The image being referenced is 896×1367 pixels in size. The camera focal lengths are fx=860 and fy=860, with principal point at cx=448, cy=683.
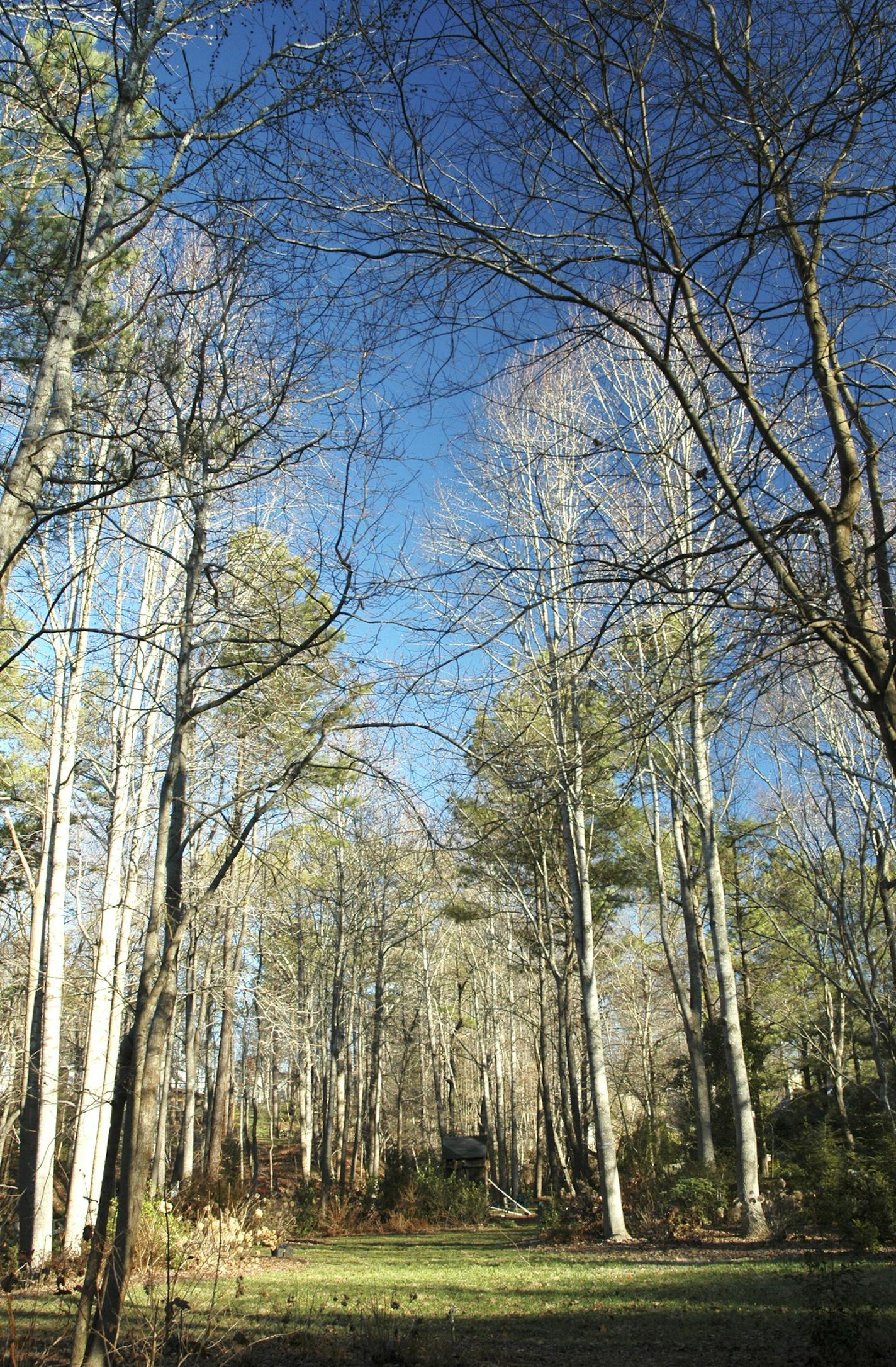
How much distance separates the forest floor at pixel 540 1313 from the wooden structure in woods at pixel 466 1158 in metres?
12.4

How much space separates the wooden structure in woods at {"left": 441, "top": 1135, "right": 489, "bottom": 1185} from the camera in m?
21.4

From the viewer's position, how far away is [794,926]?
21.8m

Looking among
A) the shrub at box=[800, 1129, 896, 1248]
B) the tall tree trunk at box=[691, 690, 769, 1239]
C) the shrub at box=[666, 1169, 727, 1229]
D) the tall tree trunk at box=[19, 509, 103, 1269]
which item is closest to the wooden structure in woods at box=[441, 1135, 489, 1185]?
the shrub at box=[666, 1169, 727, 1229]

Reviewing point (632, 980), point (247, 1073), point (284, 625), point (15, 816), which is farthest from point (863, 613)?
point (247, 1073)

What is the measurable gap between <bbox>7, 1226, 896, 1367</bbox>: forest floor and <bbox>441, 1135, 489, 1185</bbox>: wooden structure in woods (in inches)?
490

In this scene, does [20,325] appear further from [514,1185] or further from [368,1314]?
[514,1185]

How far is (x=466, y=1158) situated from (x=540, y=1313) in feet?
54.6

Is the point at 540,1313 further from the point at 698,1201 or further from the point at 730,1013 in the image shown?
the point at 698,1201

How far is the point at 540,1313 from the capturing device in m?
6.61

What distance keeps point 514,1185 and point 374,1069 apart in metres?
5.29

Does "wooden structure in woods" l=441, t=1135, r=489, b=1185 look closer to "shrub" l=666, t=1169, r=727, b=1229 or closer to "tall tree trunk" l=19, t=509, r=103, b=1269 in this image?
"shrub" l=666, t=1169, r=727, b=1229

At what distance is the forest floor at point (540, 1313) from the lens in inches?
187

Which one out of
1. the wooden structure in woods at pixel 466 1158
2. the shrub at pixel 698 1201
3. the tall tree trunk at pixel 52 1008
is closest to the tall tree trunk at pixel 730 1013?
the shrub at pixel 698 1201

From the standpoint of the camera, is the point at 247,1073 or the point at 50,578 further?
the point at 247,1073
